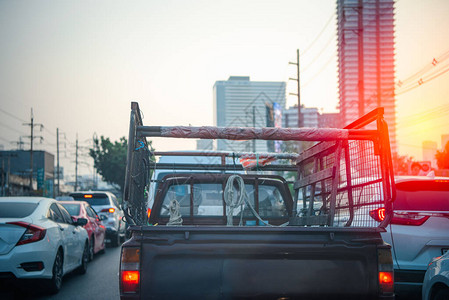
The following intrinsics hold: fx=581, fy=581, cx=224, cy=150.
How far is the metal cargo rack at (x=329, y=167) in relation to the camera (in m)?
4.72

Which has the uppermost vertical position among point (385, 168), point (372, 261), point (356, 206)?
point (385, 168)

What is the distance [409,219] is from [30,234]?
5321 millimetres

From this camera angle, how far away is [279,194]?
25.0 ft

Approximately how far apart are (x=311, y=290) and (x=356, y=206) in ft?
5.37

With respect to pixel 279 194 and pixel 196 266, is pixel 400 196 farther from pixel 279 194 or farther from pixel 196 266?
pixel 196 266

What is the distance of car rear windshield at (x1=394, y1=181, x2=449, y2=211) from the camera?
723 centimetres

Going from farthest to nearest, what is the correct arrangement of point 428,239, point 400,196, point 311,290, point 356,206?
point 400,196 → point 428,239 → point 356,206 → point 311,290

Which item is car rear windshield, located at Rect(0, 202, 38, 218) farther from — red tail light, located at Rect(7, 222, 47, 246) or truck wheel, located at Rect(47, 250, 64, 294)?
truck wheel, located at Rect(47, 250, 64, 294)

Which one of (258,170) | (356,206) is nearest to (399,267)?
(356,206)

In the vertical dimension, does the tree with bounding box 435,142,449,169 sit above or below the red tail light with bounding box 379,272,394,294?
above

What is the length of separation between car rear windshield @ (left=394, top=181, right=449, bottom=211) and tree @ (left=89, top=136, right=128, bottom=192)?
212 ft

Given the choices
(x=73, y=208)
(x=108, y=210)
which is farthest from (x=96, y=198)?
(x=73, y=208)

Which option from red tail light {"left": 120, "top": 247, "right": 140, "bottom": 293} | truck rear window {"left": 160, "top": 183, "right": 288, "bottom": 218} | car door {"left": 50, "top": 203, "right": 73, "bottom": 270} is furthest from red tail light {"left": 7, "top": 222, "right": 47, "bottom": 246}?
red tail light {"left": 120, "top": 247, "right": 140, "bottom": 293}

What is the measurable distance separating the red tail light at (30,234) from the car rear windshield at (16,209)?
15.2 inches
